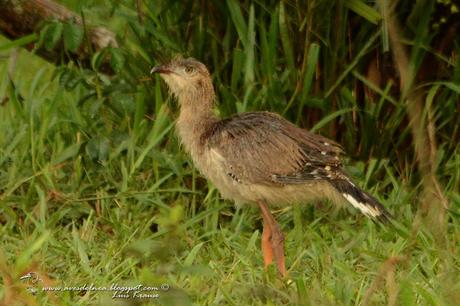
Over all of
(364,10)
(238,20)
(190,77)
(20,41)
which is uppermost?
(364,10)

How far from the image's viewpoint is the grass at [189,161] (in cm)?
572

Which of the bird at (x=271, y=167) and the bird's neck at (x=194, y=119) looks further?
the bird's neck at (x=194, y=119)

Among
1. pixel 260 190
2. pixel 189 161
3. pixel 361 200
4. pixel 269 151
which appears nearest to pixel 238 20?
pixel 189 161

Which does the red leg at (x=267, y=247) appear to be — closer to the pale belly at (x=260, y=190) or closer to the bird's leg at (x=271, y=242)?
the bird's leg at (x=271, y=242)

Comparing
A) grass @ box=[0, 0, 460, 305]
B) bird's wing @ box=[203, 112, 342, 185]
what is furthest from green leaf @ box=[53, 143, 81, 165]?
bird's wing @ box=[203, 112, 342, 185]

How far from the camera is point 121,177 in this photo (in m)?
6.42

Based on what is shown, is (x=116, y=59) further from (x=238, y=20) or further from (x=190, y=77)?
(x=238, y=20)

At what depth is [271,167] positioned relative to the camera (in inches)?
219

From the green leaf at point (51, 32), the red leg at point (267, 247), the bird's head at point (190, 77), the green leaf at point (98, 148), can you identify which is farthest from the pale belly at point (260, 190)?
the green leaf at point (51, 32)

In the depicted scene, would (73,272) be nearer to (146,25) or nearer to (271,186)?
(271,186)

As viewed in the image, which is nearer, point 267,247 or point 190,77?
point 267,247

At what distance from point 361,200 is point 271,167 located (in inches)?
18.5

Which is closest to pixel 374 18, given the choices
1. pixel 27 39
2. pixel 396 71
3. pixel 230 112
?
pixel 396 71

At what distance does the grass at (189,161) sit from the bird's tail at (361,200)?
0.16 m
